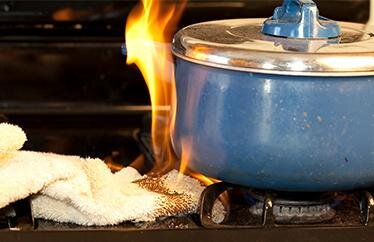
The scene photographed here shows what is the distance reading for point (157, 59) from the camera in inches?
34.6

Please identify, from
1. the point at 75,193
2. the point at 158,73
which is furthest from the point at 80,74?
the point at 75,193

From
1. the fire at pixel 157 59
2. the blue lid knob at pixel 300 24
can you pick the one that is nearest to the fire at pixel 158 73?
the fire at pixel 157 59

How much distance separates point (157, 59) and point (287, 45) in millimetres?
186

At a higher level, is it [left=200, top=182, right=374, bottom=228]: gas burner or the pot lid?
the pot lid

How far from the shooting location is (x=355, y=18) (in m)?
1.25

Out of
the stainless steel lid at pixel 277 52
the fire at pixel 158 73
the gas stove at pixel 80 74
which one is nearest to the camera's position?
the stainless steel lid at pixel 277 52

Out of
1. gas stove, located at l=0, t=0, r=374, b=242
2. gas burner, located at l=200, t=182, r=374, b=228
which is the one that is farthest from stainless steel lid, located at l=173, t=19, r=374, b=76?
gas stove, located at l=0, t=0, r=374, b=242

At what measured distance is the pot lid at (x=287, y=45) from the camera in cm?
71

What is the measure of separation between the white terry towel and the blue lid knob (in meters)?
0.21

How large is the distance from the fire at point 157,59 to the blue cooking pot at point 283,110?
0.30 ft

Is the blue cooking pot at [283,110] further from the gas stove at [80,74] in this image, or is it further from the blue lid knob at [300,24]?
the gas stove at [80,74]

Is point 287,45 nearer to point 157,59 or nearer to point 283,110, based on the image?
point 283,110

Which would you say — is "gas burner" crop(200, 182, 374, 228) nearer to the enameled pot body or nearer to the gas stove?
the enameled pot body

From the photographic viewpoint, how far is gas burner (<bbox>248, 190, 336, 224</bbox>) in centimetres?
79
